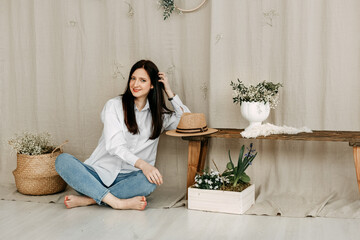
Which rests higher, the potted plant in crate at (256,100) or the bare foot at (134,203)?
the potted plant in crate at (256,100)

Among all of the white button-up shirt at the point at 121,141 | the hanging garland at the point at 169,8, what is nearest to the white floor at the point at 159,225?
the white button-up shirt at the point at 121,141

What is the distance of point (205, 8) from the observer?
10.1 ft

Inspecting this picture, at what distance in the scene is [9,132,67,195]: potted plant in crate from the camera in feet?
10.2

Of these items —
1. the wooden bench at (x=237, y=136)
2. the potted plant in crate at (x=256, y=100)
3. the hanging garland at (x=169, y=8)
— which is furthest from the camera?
the hanging garland at (x=169, y=8)

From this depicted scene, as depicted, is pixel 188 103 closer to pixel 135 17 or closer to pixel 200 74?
pixel 200 74

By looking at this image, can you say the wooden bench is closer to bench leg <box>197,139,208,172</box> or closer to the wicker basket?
bench leg <box>197,139,208,172</box>

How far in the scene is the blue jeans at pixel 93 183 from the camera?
8.82ft

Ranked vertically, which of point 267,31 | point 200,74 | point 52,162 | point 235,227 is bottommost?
point 235,227

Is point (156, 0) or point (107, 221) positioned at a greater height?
point (156, 0)

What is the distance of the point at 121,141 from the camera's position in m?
2.79

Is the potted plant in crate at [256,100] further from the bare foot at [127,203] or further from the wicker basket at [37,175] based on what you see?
the wicker basket at [37,175]

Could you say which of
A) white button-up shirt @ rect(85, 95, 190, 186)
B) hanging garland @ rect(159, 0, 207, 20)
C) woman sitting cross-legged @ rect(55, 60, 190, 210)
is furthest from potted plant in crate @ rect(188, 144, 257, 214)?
hanging garland @ rect(159, 0, 207, 20)

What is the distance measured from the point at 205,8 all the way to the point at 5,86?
1.75 metres

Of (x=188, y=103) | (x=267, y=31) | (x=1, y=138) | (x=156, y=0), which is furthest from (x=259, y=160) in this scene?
(x=1, y=138)
